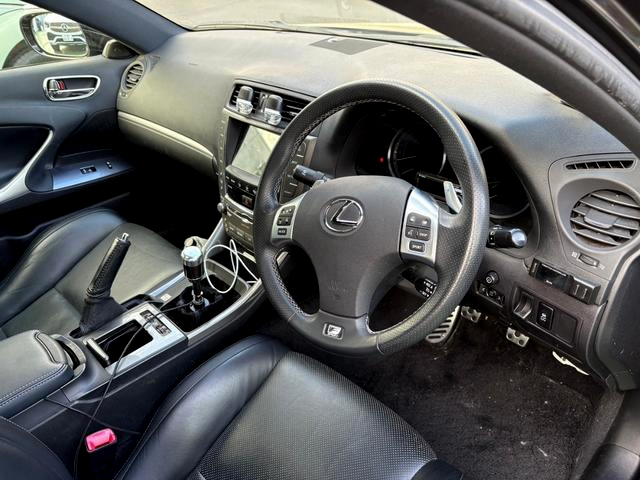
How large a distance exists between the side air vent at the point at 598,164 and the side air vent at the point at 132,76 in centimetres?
171

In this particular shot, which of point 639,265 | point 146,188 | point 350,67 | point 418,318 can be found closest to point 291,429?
point 418,318

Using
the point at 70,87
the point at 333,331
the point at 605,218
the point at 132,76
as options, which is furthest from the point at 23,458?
the point at 132,76

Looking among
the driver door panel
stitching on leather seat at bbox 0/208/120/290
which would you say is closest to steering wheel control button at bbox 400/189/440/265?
stitching on leather seat at bbox 0/208/120/290

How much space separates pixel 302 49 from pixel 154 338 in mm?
979

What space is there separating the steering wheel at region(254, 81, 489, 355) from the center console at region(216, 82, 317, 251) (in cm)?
33

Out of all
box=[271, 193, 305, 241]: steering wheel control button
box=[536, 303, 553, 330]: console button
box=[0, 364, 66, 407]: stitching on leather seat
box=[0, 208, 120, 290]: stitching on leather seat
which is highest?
box=[271, 193, 305, 241]: steering wheel control button

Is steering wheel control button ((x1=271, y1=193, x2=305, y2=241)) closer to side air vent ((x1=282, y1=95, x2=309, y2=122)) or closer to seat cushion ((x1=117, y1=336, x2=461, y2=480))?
seat cushion ((x1=117, y1=336, x2=461, y2=480))

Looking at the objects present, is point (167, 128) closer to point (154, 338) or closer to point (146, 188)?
point (146, 188)

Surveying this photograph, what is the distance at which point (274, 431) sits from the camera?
49.3 inches

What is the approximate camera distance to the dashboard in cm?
112

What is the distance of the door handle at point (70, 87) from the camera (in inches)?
84.0

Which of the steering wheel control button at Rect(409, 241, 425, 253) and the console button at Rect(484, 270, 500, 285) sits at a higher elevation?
the steering wheel control button at Rect(409, 241, 425, 253)

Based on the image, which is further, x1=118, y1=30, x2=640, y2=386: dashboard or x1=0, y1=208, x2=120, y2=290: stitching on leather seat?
x1=0, y1=208, x2=120, y2=290: stitching on leather seat

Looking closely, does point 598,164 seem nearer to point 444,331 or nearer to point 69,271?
point 444,331
